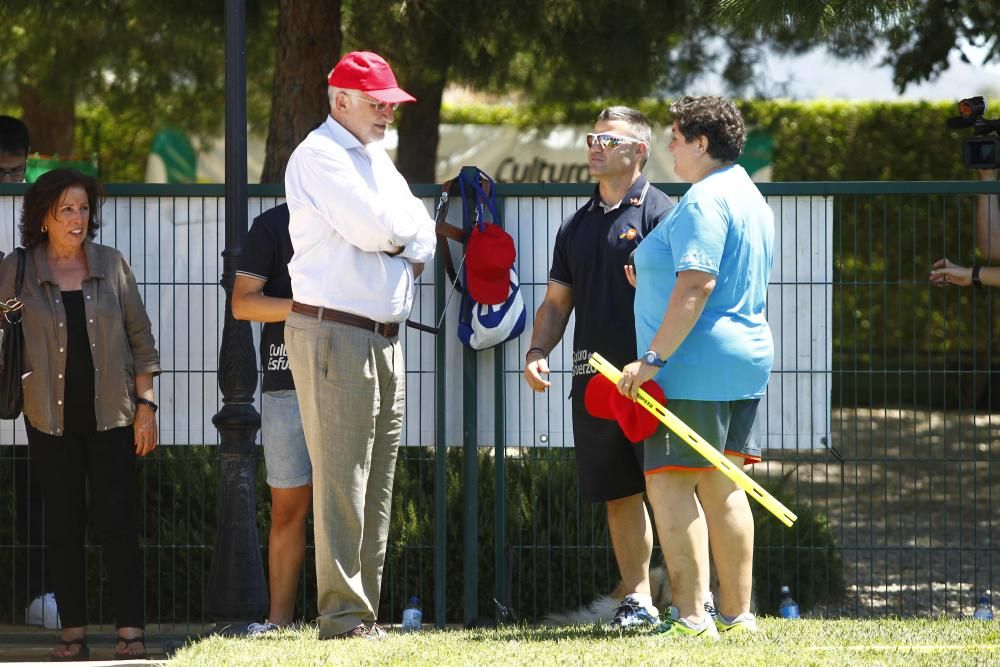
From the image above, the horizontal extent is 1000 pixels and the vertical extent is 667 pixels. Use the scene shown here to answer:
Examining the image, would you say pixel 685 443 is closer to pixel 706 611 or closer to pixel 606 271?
pixel 706 611

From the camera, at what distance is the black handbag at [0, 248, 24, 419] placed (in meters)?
5.86

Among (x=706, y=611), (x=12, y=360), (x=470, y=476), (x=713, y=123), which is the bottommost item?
(x=706, y=611)

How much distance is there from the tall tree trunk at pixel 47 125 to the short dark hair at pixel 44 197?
29.6 ft

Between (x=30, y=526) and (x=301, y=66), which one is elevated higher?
(x=301, y=66)

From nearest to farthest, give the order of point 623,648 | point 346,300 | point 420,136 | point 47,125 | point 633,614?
point 623,648 → point 346,300 → point 633,614 → point 420,136 → point 47,125

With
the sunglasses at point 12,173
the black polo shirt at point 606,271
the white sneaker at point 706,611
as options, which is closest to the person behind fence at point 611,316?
the black polo shirt at point 606,271

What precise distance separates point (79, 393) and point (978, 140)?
13.9 ft

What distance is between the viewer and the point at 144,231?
21.5 feet

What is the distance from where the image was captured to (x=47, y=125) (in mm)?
15398

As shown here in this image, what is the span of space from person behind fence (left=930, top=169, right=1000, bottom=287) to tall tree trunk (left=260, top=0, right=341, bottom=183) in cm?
377

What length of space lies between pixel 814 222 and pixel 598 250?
1.31 meters

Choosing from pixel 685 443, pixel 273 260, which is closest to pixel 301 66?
pixel 273 260

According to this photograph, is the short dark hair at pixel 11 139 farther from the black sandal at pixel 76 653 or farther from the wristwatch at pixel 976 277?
the wristwatch at pixel 976 277

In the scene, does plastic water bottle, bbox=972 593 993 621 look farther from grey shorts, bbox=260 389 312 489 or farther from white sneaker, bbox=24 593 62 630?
white sneaker, bbox=24 593 62 630
